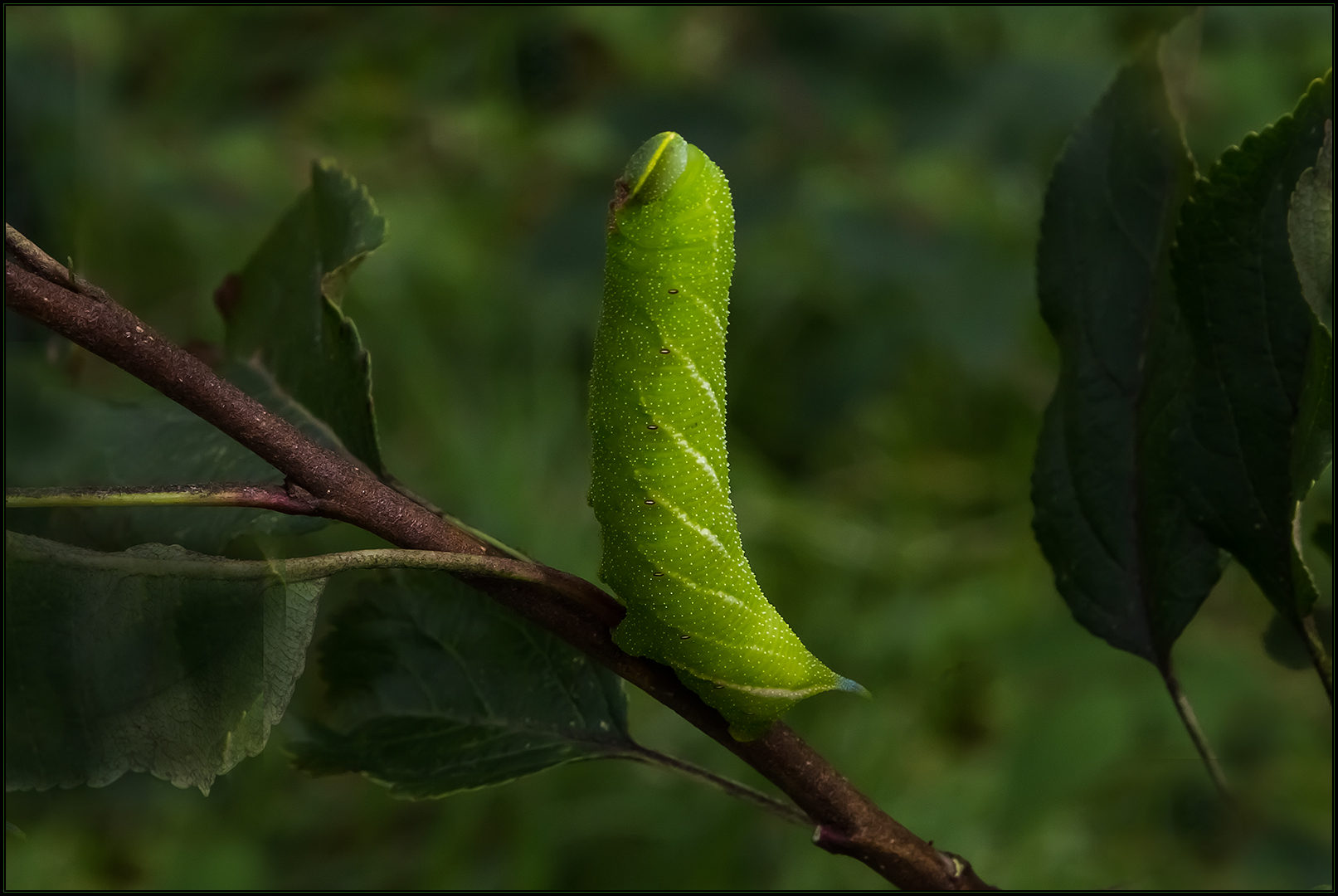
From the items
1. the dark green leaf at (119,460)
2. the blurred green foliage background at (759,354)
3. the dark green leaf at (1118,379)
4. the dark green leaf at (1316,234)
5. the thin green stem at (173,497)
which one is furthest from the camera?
the blurred green foliage background at (759,354)

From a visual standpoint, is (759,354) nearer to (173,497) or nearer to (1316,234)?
(1316,234)

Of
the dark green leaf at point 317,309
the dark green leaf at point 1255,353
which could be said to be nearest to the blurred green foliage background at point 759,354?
the dark green leaf at point 317,309

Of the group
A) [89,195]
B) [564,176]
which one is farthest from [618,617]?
[564,176]

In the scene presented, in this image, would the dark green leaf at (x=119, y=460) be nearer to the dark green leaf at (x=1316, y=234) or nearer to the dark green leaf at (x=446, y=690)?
the dark green leaf at (x=446, y=690)

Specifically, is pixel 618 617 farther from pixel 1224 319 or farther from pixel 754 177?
pixel 754 177

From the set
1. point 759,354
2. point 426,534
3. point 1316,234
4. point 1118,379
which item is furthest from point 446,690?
point 759,354
